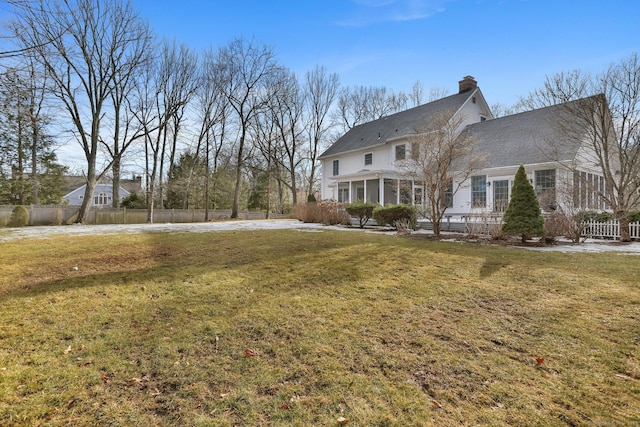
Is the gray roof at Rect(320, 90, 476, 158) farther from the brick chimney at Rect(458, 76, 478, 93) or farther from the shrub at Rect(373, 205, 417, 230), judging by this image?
the shrub at Rect(373, 205, 417, 230)

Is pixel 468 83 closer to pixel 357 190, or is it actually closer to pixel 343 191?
pixel 357 190

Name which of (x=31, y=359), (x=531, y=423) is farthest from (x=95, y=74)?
(x=531, y=423)

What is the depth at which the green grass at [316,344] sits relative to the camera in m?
2.28

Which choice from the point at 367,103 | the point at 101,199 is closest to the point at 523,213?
the point at 367,103

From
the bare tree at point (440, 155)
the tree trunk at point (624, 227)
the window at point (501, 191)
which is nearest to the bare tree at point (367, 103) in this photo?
the window at point (501, 191)

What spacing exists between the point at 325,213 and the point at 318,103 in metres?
20.9

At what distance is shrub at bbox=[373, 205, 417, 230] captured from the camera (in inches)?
517

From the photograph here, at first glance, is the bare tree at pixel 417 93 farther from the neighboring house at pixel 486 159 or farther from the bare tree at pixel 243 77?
the bare tree at pixel 243 77

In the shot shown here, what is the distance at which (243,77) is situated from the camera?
89.7 ft

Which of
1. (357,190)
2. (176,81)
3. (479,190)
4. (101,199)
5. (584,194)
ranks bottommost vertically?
(584,194)

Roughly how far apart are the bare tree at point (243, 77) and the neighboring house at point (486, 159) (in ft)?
25.0

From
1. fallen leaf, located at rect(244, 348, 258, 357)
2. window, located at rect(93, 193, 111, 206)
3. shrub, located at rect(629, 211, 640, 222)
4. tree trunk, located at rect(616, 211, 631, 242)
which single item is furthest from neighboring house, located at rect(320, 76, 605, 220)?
window, located at rect(93, 193, 111, 206)

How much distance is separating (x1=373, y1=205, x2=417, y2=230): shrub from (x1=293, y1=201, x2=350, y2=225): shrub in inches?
112

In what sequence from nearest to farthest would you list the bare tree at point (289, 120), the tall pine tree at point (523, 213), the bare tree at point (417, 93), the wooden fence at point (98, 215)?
the tall pine tree at point (523, 213) → the wooden fence at point (98, 215) → the bare tree at point (289, 120) → the bare tree at point (417, 93)
